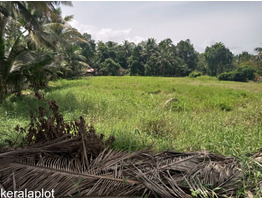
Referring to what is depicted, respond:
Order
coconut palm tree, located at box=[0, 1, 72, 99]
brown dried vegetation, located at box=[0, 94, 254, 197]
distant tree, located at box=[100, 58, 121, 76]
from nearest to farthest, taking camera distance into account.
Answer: brown dried vegetation, located at box=[0, 94, 254, 197] → coconut palm tree, located at box=[0, 1, 72, 99] → distant tree, located at box=[100, 58, 121, 76]

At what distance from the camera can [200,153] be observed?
1.67 meters

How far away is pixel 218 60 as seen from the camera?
126 feet

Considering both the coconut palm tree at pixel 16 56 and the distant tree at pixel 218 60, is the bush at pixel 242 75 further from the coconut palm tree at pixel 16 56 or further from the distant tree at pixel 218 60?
the coconut palm tree at pixel 16 56

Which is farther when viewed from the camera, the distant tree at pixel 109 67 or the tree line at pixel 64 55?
the distant tree at pixel 109 67

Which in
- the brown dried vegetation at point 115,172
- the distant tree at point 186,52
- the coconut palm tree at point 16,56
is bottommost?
the brown dried vegetation at point 115,172

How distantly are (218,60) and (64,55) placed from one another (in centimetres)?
3101

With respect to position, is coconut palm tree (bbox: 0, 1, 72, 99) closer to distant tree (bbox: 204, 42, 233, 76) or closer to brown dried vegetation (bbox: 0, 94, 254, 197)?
brown dried vegetation (bbox: 0, 94, 254, 197)

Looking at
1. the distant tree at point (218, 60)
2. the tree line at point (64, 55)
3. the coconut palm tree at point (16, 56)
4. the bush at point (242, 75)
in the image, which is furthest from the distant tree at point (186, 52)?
the coconut palm tree at point (16, 56)

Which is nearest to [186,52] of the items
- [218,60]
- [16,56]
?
[218,60]

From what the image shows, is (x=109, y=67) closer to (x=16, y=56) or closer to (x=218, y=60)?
(x=218, y=60)

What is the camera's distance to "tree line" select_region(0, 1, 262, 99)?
6.36 m

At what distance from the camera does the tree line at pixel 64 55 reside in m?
6.36

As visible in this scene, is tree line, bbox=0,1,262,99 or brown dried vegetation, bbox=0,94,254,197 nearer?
brown dried vegetation, bbox=0,94,254,197

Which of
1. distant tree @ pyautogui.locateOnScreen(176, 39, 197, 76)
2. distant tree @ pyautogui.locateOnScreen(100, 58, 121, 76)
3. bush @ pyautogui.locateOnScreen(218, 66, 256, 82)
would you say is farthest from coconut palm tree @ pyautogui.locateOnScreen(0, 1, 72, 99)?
distant tree @ pyautogui.locateOnScreen(176, 39, 197, 76)
